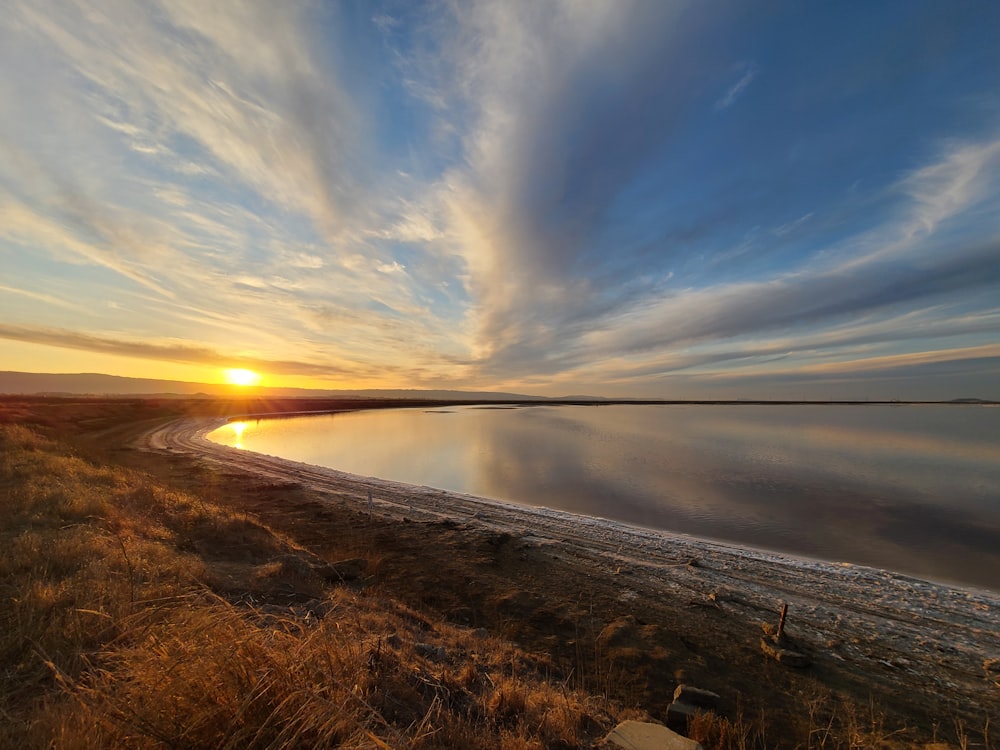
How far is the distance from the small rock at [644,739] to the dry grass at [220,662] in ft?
0.91

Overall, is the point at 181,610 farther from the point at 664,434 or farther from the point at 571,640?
the point at 664,434

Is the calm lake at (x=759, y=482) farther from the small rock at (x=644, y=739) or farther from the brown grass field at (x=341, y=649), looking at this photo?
the small rock at (x=644, y=739)

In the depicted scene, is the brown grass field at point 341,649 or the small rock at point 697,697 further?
the small rock at point 697,697

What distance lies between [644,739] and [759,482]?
24.1 metres

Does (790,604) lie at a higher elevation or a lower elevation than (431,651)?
lower

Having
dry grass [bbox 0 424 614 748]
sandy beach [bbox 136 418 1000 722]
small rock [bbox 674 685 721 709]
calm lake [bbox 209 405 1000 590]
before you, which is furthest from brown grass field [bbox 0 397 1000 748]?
calm lake [bbox 209 405 1000 590]

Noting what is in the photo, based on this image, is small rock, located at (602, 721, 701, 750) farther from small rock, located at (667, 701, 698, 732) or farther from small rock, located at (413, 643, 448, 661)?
small rock, located at (413, 643, 448, 661)

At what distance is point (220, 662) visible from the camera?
359 cm

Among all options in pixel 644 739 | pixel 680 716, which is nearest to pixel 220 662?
pixel 644 739

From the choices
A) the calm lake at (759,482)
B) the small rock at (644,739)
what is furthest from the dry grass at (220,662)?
the calm lake at (759,482)

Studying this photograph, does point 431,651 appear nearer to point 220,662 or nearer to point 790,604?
point 220,662

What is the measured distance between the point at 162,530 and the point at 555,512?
44.6 feet

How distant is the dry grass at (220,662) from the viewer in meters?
3.20

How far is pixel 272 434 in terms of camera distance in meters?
50.9
